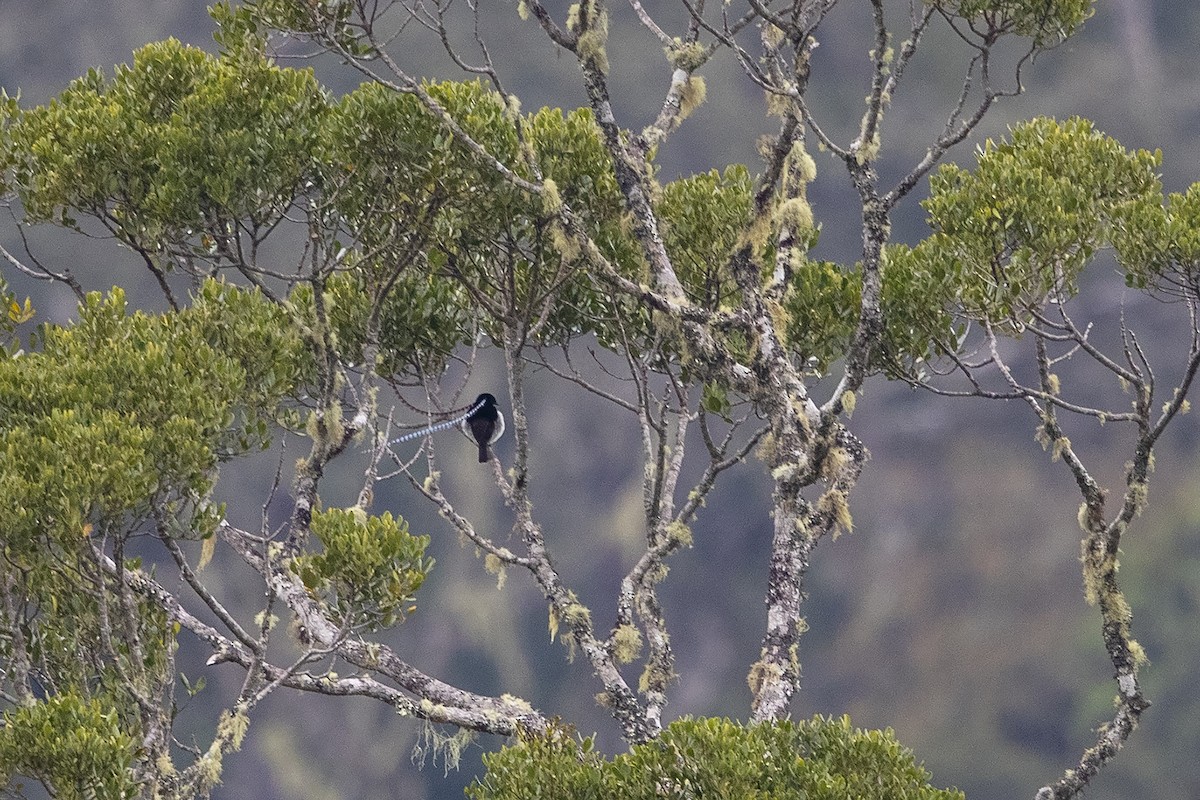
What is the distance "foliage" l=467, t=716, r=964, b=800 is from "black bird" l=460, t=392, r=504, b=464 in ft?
16.3

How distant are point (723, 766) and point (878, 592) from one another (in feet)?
292

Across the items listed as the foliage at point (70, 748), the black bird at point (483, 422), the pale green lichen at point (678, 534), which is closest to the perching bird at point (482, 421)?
the black bird at point (483, 422)

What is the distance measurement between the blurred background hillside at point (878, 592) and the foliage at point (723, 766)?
230 feet

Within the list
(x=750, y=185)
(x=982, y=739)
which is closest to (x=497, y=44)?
(x=982, y=739)

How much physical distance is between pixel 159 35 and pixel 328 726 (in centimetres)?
5385

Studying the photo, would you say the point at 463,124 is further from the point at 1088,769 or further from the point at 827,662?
the point at 827,662

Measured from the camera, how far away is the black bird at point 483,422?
1367cm

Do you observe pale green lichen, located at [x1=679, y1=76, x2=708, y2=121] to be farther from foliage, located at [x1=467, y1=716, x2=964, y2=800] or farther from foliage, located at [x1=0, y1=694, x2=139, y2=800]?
foliage, located at [x1=0, y1=694, x2=139, y2=800]

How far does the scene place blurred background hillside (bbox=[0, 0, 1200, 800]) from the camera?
276 ft

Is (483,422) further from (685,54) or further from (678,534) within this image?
(685,54)

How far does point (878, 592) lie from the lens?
94.6m

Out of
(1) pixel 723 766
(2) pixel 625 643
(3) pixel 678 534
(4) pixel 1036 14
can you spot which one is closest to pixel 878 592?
(2) pixel 625 643

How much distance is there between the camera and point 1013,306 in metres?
11.1

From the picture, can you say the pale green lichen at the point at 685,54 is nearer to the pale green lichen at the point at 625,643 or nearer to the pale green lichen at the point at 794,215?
the pale green lichen at the point at 794,215
